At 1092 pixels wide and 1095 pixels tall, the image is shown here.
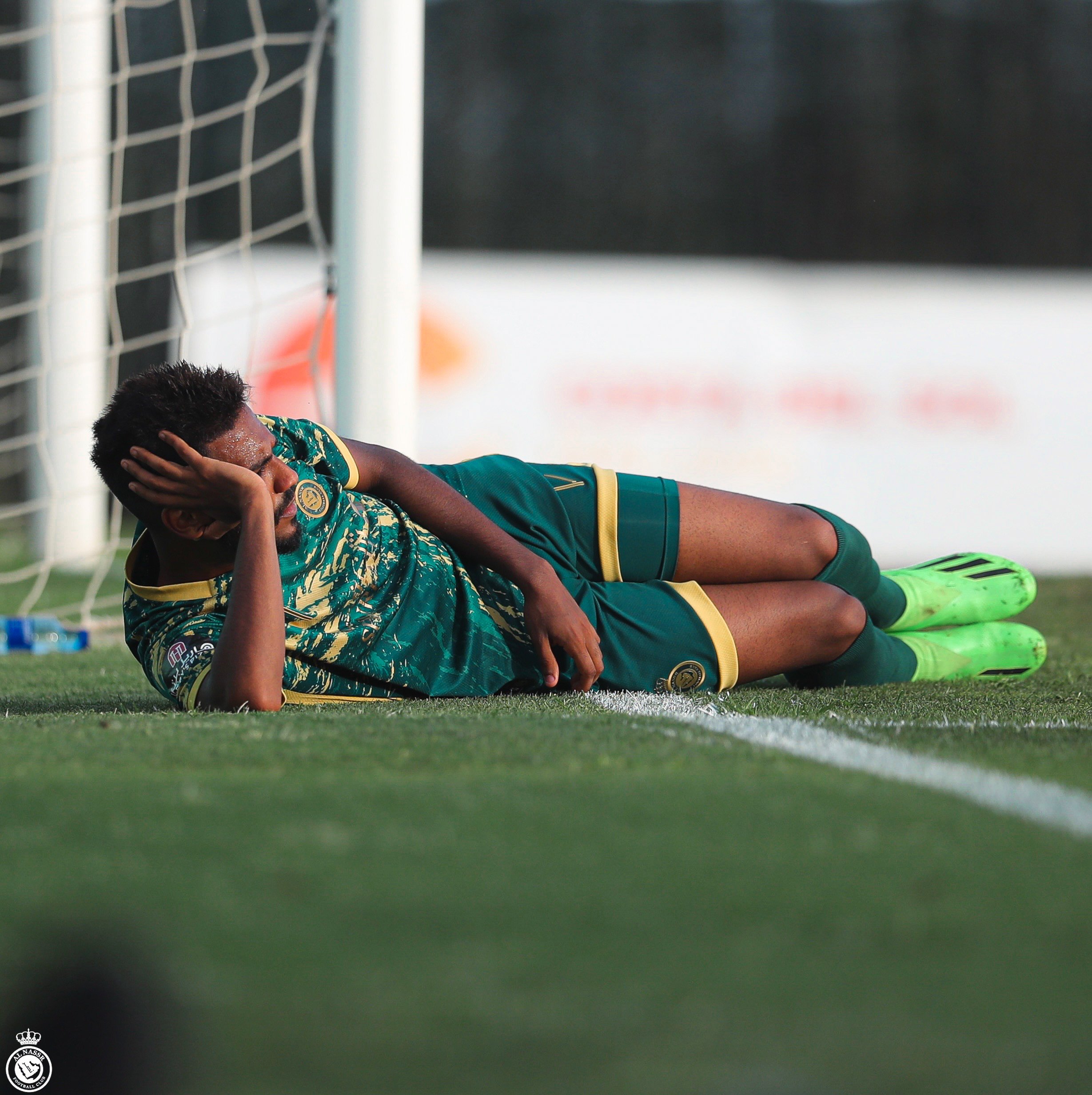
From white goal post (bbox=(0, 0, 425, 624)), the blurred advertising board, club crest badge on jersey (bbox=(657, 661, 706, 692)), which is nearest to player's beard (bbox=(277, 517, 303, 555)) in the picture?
club crest badge on jersey (bbox=(657, 661, 706, 692))

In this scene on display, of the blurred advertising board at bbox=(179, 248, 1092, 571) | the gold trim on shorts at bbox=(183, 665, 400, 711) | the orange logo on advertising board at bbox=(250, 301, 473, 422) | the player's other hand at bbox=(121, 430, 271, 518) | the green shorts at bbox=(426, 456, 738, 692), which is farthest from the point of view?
the blurred advertising board at bbox=(179, 248, 1092, 571)

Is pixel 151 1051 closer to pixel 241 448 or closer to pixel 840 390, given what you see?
pixel 241 448

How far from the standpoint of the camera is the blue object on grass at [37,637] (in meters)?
2.98

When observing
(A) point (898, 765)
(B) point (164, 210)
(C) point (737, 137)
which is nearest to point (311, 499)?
(A) point (898, 765)

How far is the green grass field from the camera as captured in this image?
683 mm

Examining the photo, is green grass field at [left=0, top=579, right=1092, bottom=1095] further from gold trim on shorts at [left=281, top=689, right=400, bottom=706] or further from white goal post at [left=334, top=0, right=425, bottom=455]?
white goal post at [left=334, top=0, right=425, bottom=455]

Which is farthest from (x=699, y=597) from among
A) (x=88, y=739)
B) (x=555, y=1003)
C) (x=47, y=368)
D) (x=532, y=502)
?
(x=47, y=368)

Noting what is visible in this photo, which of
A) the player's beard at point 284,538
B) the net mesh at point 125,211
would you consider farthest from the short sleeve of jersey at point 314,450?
the net mesh at point 125,211

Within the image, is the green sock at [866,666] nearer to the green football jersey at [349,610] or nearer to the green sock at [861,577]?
the green sock at [861,577]

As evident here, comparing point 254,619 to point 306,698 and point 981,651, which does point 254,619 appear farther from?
point 981,651

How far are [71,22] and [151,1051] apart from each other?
375 cm

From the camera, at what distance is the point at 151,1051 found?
718 millimetres

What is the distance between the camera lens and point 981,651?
2.40 m

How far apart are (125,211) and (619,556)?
2906 millimetres
